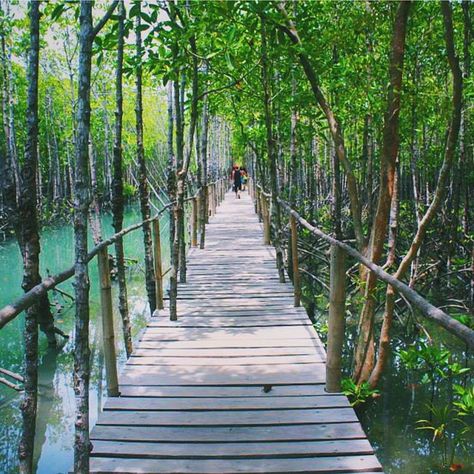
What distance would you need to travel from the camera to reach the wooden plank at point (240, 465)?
8.64 ft

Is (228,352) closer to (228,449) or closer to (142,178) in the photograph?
(228,449)

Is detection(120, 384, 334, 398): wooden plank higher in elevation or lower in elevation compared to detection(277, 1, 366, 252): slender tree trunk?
lower

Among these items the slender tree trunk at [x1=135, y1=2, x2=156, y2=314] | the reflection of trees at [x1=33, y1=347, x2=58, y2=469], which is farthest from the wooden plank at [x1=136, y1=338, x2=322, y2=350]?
the slender tree trunk at [x1=135, y1=2, x2=156, y2=314]

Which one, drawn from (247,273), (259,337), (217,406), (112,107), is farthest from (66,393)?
(112,107)

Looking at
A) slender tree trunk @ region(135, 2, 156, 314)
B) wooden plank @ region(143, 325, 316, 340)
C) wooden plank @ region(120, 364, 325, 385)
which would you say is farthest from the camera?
slender tree trunk @ region(135, 2, 156, 314)

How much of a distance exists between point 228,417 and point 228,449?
1.19ft

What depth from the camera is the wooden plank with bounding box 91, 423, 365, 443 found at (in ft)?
9.65

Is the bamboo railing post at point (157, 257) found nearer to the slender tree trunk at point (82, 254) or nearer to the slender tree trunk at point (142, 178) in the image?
the slender tree trunk at point (142, 178)

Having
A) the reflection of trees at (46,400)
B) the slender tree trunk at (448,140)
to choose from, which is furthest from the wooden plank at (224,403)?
the reflection of trees at (46,400)

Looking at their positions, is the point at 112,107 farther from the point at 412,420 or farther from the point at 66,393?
the point at 412,420

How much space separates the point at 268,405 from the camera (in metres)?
3.35

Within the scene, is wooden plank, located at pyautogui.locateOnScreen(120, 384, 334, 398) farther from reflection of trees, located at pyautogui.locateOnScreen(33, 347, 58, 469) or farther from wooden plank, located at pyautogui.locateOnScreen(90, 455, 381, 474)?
reflection of trees, located at pyautogui.locateOnScreen(33, 347, 58, 469)

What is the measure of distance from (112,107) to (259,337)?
23.0 meters

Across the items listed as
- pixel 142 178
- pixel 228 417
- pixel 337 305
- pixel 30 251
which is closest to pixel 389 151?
pixel 337 305
